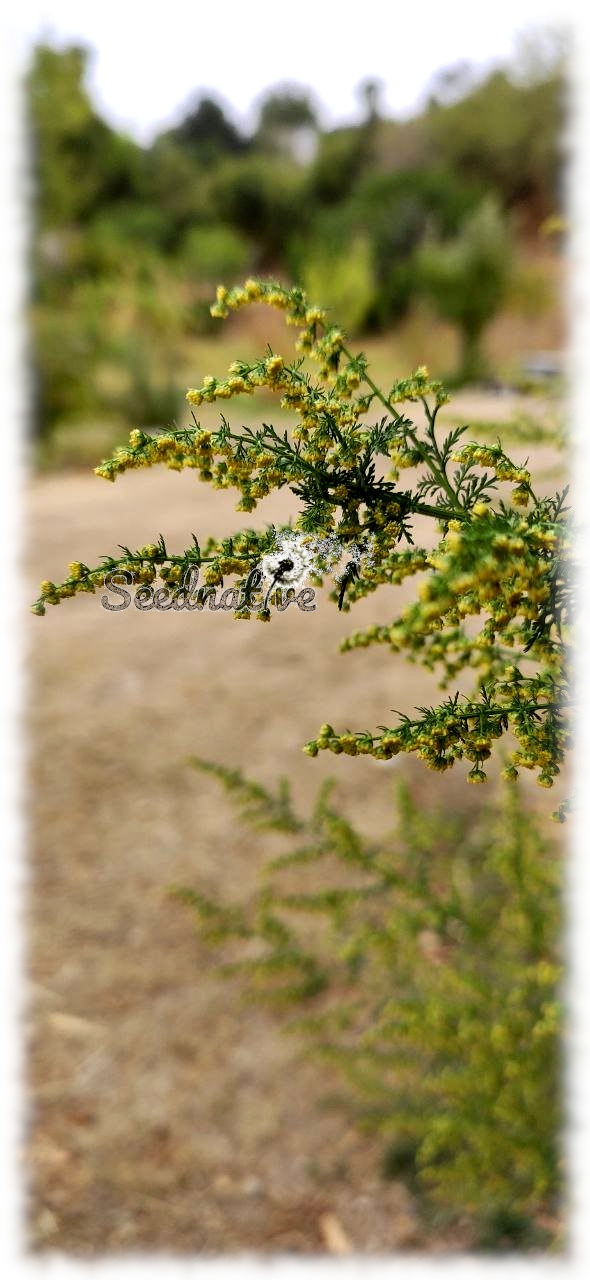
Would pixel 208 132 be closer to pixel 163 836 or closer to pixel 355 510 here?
pixel 163 836

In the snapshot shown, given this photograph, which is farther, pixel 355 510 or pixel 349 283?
pixel 349 283

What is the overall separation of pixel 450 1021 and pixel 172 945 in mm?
1172

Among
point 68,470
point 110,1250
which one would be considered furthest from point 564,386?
point 68,470

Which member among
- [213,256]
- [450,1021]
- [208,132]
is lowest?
[450,1021]

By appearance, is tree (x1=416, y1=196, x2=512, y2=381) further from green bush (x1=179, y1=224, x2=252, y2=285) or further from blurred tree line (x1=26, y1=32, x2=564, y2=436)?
green bush (x1=179, y1=224, x2=252, y2=285)

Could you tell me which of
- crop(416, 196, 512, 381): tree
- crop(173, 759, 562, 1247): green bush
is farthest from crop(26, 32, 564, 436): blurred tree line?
crop(173, 759, 562, 1247): green bush

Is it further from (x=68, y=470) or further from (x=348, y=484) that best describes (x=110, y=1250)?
(x=68, y=470)

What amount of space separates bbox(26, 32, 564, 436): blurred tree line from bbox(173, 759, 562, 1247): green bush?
9510 mm

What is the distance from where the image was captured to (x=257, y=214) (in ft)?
79.0

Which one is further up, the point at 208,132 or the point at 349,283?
the point at 208,132

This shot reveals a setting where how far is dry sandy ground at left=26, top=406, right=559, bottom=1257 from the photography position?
2.27 m

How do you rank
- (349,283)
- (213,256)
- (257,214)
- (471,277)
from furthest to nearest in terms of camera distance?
(257,214) → (213,256) → (349,283) → (471,277)

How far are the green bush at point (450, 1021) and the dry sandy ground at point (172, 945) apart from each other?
0.13 m

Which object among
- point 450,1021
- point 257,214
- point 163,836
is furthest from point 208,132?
point 450,1021
